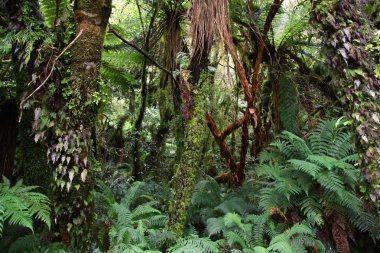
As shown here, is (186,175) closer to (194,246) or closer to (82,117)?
(194,246)

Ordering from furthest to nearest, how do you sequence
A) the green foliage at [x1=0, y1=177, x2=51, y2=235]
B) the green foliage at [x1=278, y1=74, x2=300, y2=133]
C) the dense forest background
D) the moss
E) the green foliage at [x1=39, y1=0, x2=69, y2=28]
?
1. the green foliage at [x1=278, y1=74, x2=300, y2=133]
2. the moss
3. the green foliage at [x1=39, y1=0, x2=69, y2=28]
4. the dense forest background
5. the green foliage at [x1=0, y1=177, x2=51, y2=235]

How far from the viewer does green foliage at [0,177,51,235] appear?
229cm

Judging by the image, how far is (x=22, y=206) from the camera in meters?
2.35

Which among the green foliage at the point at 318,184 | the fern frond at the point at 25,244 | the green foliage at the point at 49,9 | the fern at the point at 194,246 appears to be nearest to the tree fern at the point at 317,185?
the green foliage at the point at 318,184

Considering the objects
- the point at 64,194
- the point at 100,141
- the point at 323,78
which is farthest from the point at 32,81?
the point at 323,78

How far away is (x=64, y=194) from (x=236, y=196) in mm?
2426

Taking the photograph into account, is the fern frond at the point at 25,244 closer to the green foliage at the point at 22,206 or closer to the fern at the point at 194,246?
the green foliage at the point at 22,206

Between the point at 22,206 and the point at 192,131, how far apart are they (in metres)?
1.58

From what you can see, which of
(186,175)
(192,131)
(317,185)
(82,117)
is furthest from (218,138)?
(82,117)

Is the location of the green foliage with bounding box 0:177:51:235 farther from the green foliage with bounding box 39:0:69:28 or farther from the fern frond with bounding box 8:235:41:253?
the green foliage with bounding box 39:0:69:28

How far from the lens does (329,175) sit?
3752 mm

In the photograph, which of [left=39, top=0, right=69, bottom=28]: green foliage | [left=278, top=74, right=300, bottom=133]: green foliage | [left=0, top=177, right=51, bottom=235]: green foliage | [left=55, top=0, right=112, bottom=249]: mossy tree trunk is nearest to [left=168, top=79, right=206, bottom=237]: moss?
[left=55, top=0, right=112, bottom=249]: mossy tree trunk

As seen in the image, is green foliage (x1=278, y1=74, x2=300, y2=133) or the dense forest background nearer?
the dense forest background

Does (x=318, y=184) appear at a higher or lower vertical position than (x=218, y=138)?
lower
